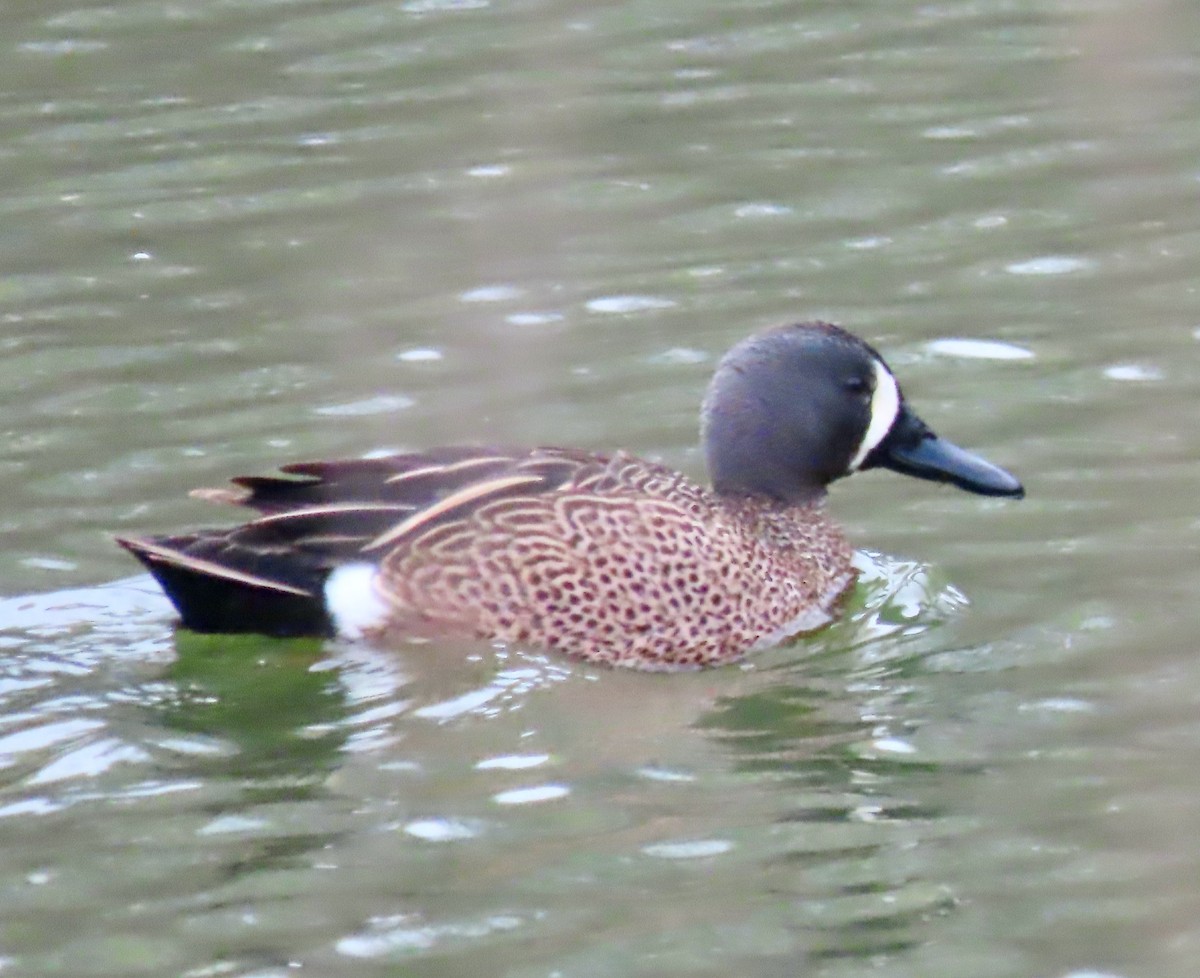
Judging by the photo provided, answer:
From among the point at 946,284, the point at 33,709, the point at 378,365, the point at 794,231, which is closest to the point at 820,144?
the point at 794,231

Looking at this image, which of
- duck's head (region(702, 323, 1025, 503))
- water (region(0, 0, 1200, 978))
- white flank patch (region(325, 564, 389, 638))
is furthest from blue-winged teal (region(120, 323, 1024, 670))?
duck's head (region(702, 323, 1025, 503))

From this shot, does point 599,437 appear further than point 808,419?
Yes

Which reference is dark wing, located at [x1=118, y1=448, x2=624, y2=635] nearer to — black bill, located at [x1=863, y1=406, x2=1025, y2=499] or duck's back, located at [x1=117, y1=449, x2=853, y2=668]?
duck's back, located at [x1=117, y1=449, x2=853, y2=668]

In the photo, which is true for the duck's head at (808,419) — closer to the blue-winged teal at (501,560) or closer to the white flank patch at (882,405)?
the white flank patch at (882,405)

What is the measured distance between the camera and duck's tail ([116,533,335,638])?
23.0 feet

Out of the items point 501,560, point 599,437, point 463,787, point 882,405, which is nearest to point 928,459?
point 882,405

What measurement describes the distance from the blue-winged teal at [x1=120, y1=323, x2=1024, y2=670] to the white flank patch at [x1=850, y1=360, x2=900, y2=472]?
32 cm

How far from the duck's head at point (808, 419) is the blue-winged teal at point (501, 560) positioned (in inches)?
9.0

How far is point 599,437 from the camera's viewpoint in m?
8.55

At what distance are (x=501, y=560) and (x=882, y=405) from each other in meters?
1.30

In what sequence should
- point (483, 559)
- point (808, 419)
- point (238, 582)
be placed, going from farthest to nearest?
1. point (808, 419)
2. point (483, 559)
3. point (238, 582)

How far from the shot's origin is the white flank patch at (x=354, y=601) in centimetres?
710

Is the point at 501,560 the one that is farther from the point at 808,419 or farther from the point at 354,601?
the point at 808,419

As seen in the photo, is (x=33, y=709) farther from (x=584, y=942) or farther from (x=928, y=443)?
(x=928, y=443)
